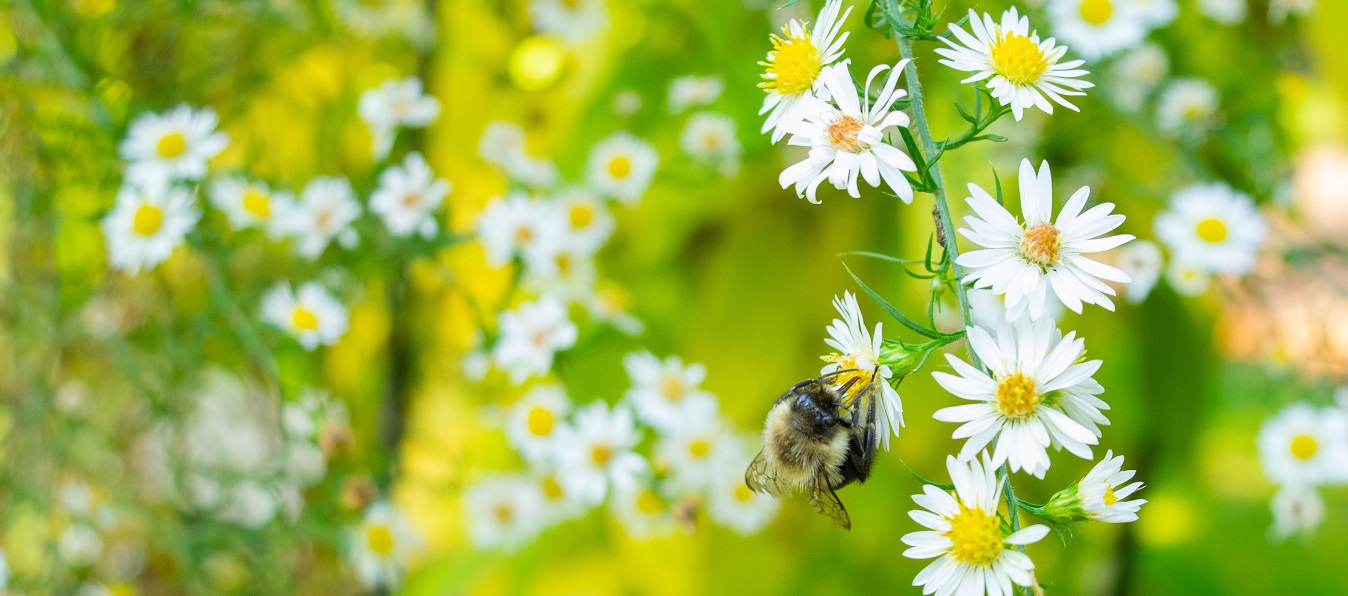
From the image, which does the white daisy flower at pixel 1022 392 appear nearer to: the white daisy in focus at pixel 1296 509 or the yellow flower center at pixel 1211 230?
the yellow flower center at pixel 1211 230

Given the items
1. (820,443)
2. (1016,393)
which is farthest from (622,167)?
(1016,393)

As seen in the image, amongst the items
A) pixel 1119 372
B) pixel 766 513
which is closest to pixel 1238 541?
pixel 1119 372

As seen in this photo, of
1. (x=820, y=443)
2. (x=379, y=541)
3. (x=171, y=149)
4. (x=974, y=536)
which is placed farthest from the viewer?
(x=379, y=541)

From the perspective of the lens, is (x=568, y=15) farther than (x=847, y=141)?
Yes

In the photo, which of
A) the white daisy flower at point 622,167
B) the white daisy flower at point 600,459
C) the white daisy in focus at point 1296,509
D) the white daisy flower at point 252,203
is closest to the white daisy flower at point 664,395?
the white daisy flower at point 600,459

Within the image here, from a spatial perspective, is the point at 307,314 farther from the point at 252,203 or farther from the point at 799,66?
the point at 799,66

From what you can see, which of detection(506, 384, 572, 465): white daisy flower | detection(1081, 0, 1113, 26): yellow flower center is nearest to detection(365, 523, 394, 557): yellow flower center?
detection(506, 384, 572, 465): white daisy flower
